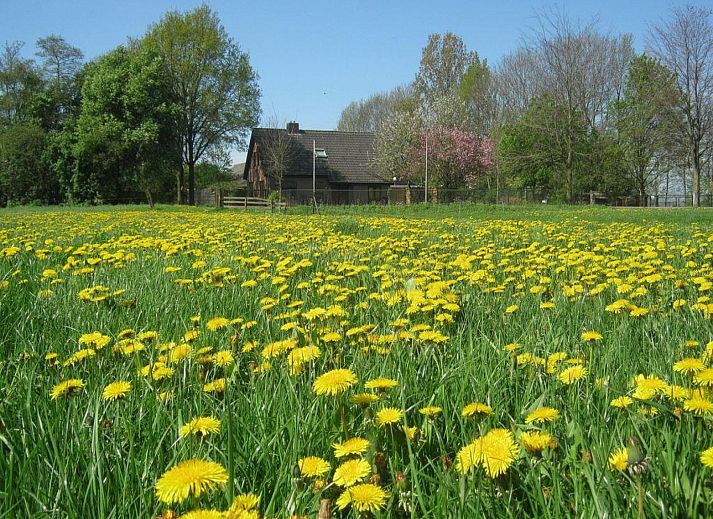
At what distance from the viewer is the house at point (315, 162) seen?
4931 centimetres

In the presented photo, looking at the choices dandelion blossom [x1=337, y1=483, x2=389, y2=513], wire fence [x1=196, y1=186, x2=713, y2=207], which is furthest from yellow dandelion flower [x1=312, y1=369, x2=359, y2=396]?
wire fence [x1=196, y1=186, x2=713, y2=207]

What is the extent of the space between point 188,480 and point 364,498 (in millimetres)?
278

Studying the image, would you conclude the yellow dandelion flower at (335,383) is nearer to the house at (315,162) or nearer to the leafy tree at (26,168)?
the house at (315,162)

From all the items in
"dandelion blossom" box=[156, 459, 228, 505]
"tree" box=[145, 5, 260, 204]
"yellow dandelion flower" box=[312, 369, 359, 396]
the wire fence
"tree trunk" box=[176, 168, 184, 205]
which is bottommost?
"dandelion blossom" box=[156, 459, 228, 505]

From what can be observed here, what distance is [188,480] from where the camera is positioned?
89 cm

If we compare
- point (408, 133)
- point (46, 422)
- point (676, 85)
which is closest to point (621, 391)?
point (46, 422)

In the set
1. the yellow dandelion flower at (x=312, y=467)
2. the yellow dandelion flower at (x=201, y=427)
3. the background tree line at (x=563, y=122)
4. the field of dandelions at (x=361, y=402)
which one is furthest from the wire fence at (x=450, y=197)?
the yellow dandelion flower at (x=312, y=467)

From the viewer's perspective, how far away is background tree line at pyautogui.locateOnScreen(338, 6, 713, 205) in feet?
120

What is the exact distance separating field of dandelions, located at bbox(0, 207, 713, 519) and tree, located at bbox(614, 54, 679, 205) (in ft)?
133

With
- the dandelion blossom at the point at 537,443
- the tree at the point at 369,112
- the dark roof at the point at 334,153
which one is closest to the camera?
the dandelion blossom at the point at 537,443

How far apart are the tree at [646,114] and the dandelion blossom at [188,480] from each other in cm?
4287

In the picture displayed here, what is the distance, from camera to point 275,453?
1376 mm

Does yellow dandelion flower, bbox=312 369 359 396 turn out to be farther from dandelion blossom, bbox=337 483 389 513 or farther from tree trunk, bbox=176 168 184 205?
tree trunk, bbox=176 168 184 205

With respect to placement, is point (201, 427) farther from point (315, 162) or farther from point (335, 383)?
point (315, 162)
